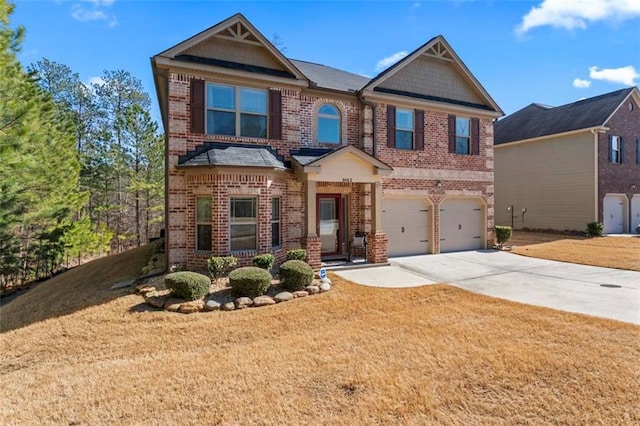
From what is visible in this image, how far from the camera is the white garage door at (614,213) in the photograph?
20.6 metres

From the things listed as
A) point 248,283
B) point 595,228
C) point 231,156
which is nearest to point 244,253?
point 248,283

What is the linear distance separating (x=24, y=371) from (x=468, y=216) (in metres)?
15.5

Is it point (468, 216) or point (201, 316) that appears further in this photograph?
point (468, 216)

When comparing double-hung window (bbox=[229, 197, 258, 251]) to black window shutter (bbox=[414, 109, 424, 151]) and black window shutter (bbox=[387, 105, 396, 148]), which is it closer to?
black window shutter (bbox=[387, 105, 396, 148])

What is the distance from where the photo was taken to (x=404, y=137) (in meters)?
13.5

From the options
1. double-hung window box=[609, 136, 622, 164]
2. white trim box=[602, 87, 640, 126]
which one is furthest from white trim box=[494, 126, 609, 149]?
double-hung window box=[609, 136, 622, 164]


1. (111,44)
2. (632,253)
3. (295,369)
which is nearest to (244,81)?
(111,44)

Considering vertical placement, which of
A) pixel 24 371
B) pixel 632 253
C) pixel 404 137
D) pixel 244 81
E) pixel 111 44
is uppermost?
pixel 111 44

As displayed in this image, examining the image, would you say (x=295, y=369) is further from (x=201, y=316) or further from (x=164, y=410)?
(x=201, y=316)

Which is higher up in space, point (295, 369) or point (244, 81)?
point (244, 81)

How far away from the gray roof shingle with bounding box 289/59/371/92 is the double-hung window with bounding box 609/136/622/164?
17.4 meters

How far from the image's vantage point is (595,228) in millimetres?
19375

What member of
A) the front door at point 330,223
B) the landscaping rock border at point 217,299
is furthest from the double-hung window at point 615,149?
the landscaping rock border at point 217,299

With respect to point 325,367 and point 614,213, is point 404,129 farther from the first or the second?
point 614,213
